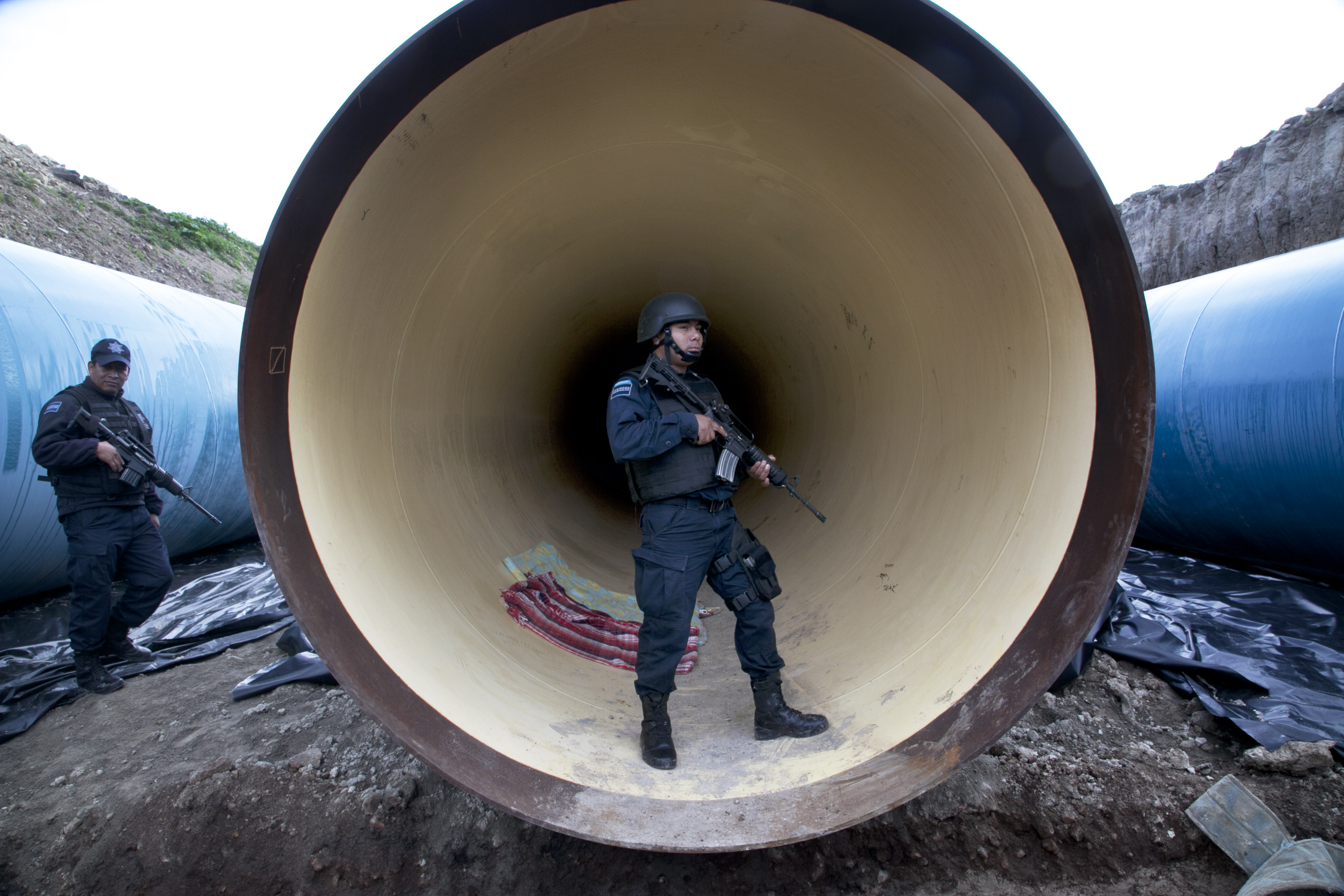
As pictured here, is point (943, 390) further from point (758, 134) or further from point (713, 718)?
point (713, 718)

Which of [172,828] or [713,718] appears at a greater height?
[713,718]

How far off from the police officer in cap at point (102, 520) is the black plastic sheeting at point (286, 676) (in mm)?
848

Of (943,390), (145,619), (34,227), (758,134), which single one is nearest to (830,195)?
(758,134)

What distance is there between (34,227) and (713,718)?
51.0ft

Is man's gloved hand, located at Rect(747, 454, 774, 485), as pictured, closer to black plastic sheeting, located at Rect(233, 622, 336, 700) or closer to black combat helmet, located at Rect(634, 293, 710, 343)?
black combat helmet, located at Rect(634, 293, 710, 343)

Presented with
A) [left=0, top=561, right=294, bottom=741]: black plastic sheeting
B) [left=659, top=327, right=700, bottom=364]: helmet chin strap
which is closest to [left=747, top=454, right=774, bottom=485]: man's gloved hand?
[left=659, top=327, right=700, bottom=364]: helmet chin strap

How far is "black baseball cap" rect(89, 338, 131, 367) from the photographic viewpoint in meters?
3.78

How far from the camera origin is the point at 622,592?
3.65 m

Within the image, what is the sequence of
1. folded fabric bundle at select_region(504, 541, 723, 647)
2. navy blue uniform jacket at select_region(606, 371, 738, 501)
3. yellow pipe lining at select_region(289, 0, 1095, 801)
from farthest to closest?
folded fabric bundle at select_region(504, 541, 723, 647) < navy blue uniform jacket at select_region(606, 371, 738, 501) < yellow pipe lining at select_region(289, 0, 1095, 801)

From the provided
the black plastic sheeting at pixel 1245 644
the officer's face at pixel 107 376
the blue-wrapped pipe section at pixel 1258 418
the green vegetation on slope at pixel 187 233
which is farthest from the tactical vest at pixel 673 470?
the green vegetation on slope at pixel 187 233

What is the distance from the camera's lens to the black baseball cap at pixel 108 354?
3777 mm

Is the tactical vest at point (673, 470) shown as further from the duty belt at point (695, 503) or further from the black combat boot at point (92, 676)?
the black combat boot at point (92, 676)

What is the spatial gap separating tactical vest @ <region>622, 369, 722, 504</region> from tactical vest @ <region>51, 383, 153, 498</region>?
3.08 metres

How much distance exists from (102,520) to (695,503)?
3469 millimetres
